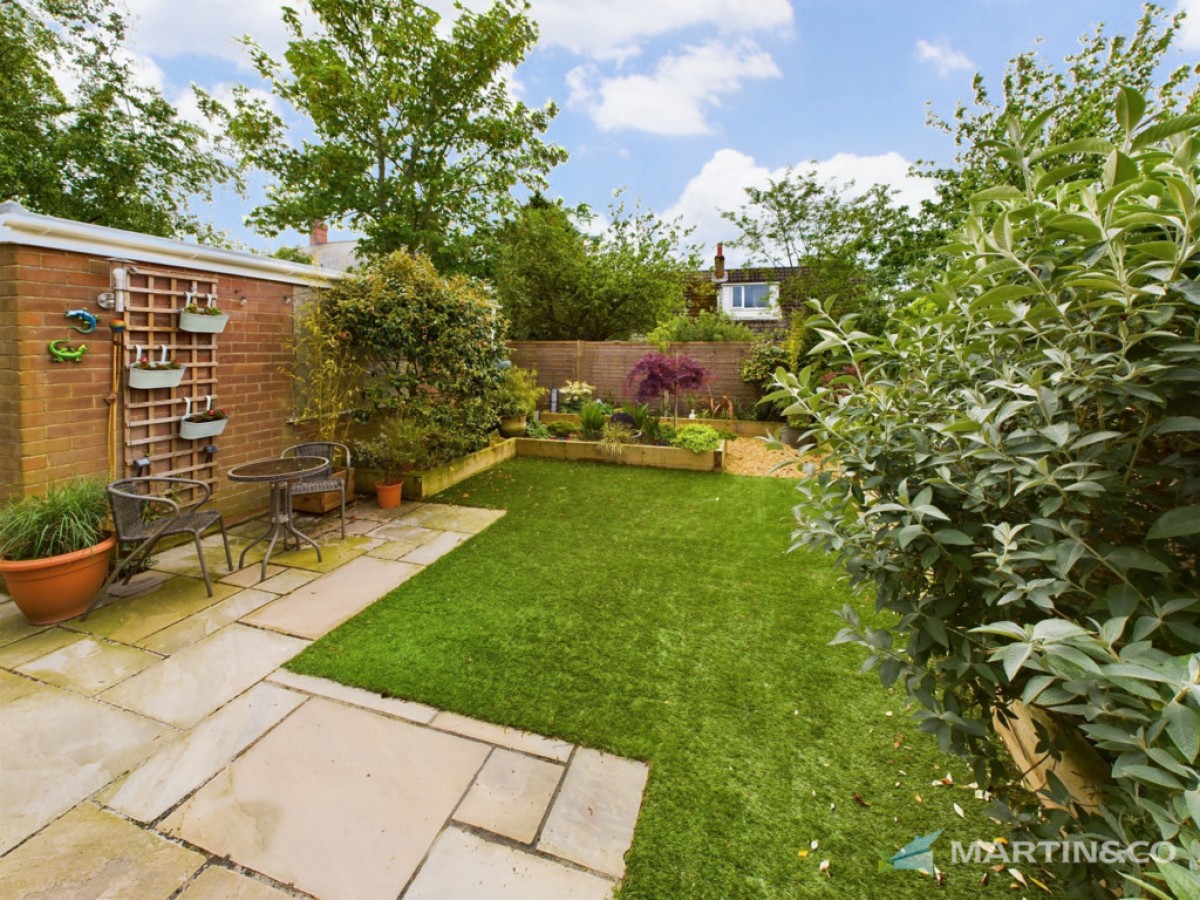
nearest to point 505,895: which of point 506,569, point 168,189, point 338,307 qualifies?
point 506,569

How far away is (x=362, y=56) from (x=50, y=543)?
9.78 metres

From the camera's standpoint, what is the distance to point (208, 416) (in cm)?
431

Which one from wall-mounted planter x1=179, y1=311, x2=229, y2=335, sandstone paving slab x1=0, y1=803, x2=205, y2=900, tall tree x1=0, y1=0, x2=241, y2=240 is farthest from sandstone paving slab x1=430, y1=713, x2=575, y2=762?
tall tree x1=0, y1=0, x2=241, y2=240

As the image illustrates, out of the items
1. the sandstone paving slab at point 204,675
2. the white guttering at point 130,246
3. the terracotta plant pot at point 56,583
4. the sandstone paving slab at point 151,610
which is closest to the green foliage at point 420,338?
the white guttering at point 130,246

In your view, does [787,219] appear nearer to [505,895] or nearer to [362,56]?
[362,56]

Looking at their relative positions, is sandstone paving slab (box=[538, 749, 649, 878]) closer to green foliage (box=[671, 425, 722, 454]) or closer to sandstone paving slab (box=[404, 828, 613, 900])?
sandstone paving slab (box=[404, 828, 613, 900])

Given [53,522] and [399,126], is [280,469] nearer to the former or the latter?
A: [53,522]

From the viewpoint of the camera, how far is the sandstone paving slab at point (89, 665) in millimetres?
2442

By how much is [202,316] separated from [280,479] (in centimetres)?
168

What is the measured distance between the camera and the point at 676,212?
→ 14.1 metres

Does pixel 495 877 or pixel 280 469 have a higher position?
pixel 280 469

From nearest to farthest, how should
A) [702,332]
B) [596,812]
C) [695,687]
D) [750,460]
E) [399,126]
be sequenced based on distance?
1. [596,812]
2. [695,687]
3. [750,460]
4. [399,126]
5. [702,332]

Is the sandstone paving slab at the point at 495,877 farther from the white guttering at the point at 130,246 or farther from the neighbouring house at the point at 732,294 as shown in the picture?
the neighbouring house at the point at 732,294

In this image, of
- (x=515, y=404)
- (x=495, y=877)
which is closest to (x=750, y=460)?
(x=515, y=404)
